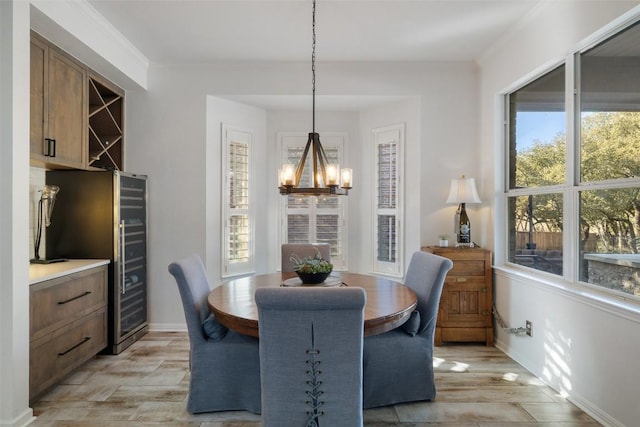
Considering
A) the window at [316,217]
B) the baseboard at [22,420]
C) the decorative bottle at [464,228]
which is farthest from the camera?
the window at [316,217]

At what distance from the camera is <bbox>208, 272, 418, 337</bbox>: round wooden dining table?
2.04 metres

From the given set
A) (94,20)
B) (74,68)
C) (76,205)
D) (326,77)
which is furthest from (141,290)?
(326,77)

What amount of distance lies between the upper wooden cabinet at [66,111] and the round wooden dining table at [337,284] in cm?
162

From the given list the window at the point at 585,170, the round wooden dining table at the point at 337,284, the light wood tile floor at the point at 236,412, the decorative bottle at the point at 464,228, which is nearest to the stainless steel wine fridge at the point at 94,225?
the light wood tile floor at the point at 236,412

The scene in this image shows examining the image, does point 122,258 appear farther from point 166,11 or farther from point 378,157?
point 378,157

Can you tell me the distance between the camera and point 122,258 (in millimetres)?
3576

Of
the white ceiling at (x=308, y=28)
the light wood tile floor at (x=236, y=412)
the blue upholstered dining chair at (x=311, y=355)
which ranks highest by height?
the white ceiling at (x=308, y=28)

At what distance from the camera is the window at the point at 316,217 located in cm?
488

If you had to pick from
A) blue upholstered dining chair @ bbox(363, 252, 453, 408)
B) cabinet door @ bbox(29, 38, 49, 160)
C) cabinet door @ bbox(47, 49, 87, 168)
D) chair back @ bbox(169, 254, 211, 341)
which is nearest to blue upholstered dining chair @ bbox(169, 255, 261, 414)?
chair back @ bbox(169, 254, 211, 341)

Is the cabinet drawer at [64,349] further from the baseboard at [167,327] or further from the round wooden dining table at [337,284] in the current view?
the round wooden dining table at [337,284]

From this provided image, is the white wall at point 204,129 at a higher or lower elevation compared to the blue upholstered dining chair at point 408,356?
higher

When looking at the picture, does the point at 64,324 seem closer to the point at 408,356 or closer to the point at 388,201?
the point at 408,356

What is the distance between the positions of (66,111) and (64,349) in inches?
69.5

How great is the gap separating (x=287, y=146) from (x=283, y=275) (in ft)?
6.77
